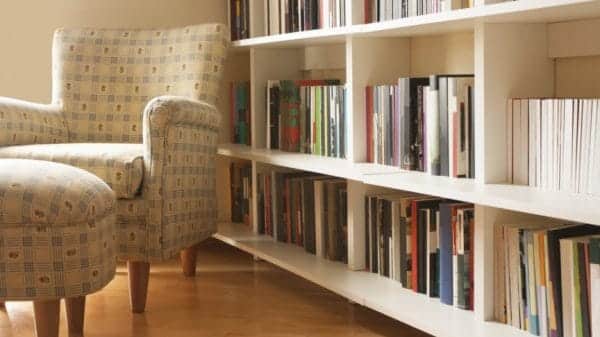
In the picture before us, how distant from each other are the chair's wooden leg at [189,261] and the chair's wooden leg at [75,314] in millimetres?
794

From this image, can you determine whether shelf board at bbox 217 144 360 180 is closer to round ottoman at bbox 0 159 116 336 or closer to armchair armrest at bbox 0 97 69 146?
armchair armrest at bbox 0 97 69 146

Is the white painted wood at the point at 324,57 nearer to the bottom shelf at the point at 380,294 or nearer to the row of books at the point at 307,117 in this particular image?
the row of books at the point at 307,117

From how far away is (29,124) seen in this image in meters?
3.20

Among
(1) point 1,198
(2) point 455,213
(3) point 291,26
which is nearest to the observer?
A: (1) point 1,198

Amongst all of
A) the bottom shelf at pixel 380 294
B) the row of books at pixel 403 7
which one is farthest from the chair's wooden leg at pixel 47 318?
the row of books at pixel 403 7

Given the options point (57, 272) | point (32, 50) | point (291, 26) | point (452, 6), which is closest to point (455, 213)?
point (452, 6)

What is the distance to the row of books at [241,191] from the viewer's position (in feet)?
12.0

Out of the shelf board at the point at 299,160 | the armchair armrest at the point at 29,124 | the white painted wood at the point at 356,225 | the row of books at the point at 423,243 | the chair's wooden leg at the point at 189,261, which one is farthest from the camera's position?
the chair's wooden leg at the point at 189,261

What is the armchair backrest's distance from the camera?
11.0 feet

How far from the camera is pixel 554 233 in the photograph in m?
2.01

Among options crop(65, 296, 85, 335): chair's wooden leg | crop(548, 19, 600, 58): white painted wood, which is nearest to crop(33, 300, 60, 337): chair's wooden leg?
crop(65, 296, 85, 335): chair's wooden leg

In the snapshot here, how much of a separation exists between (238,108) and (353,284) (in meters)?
1.32

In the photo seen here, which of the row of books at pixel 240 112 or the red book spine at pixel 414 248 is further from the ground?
the row of books at pixel 240 112

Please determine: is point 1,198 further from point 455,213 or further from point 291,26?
point 291,26
